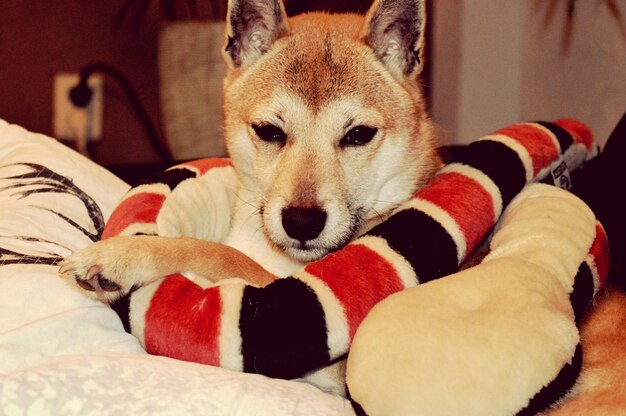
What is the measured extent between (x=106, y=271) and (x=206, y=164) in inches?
27.4

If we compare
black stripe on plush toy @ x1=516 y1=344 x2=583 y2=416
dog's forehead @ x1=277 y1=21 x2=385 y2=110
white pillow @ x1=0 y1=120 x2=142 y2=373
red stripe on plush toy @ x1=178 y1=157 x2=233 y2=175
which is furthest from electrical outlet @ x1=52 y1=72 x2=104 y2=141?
black stripe on plush toy @ x1=516 y1=344 x2=583 y2=416

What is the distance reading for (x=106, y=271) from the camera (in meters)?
1.16

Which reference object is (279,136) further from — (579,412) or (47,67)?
(47,67)

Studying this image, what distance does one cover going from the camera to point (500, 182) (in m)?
1.41

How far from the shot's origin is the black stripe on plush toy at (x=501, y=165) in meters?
1.41

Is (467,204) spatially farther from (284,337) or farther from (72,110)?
(72,110)

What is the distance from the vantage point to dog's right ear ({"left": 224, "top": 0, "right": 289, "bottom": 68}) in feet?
5.54

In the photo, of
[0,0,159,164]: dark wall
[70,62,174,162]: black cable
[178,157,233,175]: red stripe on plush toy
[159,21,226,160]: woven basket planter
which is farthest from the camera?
[159,21,226,160]: woven basket planter

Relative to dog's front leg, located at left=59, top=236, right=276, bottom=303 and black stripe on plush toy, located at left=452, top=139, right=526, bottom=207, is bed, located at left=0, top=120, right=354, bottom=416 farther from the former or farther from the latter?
black stripe on plush toy, located at left=452, top=139, right=526, bottom=207

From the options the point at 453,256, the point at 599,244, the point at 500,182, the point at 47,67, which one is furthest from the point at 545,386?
the point at 47,67

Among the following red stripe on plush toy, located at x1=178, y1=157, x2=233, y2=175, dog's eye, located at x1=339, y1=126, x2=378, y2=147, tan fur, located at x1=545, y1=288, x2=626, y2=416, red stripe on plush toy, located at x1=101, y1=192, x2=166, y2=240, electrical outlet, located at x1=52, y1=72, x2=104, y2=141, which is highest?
dog's eye, located at x1=339, y1=126, x2=378, y2=147

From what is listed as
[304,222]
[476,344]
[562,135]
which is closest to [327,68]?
[304,222]

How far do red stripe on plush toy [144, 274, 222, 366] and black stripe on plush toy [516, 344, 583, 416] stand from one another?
0.50 metres

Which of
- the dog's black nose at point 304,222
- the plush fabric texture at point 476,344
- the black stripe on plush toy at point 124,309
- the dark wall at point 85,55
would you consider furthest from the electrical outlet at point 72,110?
the plush fabric texture at point 476,344
